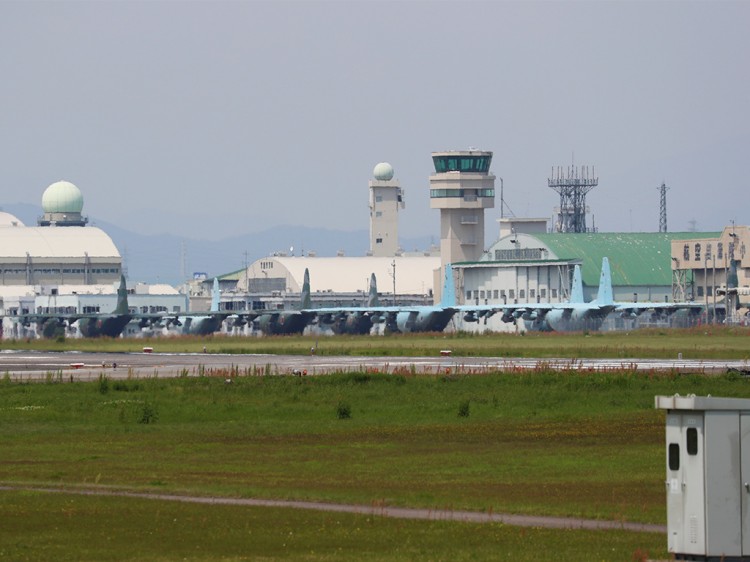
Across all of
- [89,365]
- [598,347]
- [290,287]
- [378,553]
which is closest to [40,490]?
[378,553]

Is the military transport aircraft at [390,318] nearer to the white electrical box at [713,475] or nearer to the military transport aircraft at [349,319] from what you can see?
the military transport aircraft at [349,319]

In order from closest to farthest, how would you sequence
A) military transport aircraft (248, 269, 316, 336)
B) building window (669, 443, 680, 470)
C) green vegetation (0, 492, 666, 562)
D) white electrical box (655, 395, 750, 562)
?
white electrical box (655, 395, 750, 562) < building window (669, 443, 680, 470) < green vegetation (0, 492, 666, 562) < military transport aircraft (248, 269, 316, 336)

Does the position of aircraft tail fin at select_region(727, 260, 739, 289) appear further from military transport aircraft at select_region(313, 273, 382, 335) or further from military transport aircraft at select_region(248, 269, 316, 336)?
military transport aircraft at select_region(248, 269, 316, 336)

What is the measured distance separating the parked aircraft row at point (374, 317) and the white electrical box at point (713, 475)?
353 feet

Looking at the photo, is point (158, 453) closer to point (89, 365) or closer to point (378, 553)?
point (378, 553)

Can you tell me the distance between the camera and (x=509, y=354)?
8388cm

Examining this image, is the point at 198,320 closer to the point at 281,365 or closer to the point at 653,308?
the point at 653,308

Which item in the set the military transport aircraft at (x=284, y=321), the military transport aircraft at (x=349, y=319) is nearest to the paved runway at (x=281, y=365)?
the military transport aircraft at (x=284, y=321)

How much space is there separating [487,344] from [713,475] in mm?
85580

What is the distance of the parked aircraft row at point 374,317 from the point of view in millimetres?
126875

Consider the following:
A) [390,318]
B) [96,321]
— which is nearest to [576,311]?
[390,318]

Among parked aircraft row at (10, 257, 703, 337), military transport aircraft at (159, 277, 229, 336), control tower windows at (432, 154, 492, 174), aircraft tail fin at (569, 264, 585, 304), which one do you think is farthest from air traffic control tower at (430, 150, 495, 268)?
military transport aircraft at (159, 277, 229, 336)

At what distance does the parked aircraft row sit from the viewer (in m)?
127

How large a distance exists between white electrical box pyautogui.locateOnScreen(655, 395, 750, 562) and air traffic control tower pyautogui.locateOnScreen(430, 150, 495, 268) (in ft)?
524
